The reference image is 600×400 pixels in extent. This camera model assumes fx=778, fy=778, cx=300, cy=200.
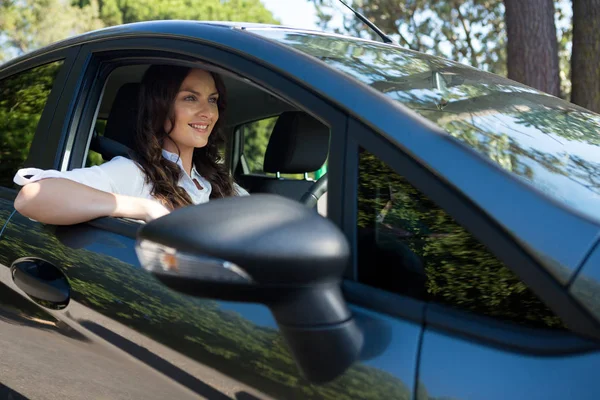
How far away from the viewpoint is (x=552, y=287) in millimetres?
1142

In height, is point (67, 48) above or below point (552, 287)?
above

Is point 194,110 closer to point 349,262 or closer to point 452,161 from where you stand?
point 349,262

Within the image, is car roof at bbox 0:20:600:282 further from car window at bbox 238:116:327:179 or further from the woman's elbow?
car window at bbox 238:116:327:179

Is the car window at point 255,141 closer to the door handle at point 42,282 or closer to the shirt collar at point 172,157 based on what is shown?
the shirt collar at point 172,157

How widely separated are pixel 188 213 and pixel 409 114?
46 cm

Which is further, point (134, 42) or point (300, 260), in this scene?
point (134, 42)

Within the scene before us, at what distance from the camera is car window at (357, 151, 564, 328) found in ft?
4.19

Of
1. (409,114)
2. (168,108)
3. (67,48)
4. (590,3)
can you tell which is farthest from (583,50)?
(409,114)

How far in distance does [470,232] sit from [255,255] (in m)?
0.36

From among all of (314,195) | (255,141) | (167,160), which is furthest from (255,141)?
(167,160)

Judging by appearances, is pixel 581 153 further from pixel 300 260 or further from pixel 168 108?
pixel 168 108

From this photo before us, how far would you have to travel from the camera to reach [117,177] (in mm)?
2338

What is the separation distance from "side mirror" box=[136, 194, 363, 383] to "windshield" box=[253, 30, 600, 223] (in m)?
0.39

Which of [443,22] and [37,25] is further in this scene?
[37,25]
